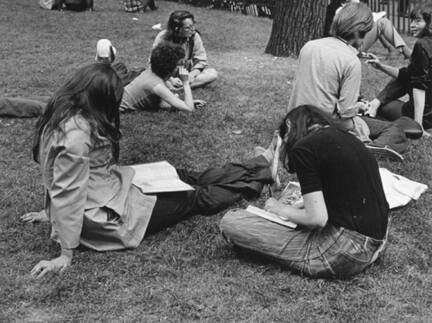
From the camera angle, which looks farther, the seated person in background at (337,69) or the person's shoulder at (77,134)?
the seated person in background at (337,69)

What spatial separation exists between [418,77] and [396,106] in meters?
0.45

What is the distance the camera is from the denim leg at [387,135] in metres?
5.70

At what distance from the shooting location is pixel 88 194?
150 inches

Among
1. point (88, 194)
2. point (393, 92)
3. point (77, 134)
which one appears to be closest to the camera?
point (77, 134)

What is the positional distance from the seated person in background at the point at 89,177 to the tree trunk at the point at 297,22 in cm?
594

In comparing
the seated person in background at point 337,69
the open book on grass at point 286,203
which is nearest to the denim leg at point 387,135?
the seated person in background at point 337,69

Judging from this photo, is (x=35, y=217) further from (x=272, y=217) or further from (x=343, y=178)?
(x=343, y=178)

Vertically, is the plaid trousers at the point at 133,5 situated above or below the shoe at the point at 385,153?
below

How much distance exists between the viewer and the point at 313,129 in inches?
135

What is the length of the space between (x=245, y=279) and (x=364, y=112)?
3.14 m

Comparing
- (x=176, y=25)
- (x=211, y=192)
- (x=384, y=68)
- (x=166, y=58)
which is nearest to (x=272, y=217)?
(x=211, y=192)

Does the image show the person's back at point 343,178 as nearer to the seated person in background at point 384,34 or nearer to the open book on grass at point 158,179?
the open book on grass at point 158,179

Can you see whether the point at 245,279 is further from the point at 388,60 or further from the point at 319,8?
the point at 388,60

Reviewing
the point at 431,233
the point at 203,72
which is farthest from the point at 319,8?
the point at 431,233
